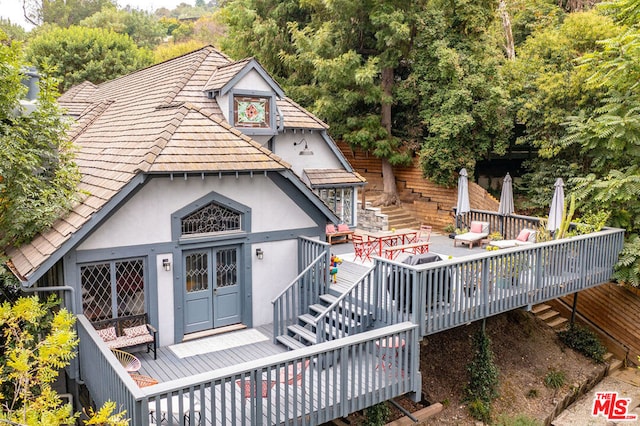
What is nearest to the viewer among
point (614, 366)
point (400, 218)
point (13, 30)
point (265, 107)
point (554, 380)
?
point (265, 107)

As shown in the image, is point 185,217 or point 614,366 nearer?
point 185,217

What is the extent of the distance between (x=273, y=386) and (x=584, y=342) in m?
11.2

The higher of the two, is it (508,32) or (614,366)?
(508,32)

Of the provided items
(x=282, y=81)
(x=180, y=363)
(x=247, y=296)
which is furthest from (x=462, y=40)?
(x=180, y=363)

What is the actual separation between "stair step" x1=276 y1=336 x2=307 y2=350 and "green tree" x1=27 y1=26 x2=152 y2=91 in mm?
24616

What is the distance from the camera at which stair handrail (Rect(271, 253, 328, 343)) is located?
10562 millimetres

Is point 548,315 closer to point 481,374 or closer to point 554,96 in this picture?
point 481,374

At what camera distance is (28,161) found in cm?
839

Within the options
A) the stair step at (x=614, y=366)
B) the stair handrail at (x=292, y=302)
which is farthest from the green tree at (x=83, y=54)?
the stair step at (x=614, y=366)

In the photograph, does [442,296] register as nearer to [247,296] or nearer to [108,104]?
[247,296]

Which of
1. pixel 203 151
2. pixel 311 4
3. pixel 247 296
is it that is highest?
pixel 311 4

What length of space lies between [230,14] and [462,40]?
1085 centimetres

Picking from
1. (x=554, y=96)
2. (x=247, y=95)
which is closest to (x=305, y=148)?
(x=247, y=95)

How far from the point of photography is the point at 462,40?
20984 mm
